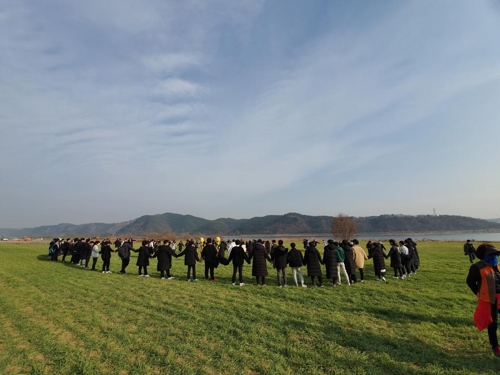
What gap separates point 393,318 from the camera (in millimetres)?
8180

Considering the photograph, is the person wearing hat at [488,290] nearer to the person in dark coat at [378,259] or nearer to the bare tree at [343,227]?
the person in dark coat at [378,259]

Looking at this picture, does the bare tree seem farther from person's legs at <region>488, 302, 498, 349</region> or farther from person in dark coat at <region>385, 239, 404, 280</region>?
person's legs at <region>488, 302, 498, 349</region>

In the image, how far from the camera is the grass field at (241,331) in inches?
212

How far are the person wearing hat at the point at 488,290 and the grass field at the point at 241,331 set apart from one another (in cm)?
60

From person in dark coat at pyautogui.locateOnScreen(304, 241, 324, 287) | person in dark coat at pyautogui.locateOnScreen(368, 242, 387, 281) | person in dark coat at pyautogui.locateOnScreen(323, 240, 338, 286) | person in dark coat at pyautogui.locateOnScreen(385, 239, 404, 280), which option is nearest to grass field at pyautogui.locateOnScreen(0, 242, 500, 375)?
person in dark coat at pyautogui.locateOnScreen(323, 240, 338, 286)

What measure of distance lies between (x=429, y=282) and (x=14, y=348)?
610 inches

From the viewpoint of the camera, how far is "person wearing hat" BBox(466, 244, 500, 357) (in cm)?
577

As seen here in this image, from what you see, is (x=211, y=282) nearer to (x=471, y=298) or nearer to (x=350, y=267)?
(x=350, y=267)

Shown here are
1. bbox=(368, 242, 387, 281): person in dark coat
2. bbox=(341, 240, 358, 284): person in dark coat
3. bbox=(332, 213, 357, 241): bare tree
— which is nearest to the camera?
bbox=(341, 240, 358, 284): person in dark coat

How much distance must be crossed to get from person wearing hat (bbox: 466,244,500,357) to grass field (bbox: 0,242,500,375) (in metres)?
0.60

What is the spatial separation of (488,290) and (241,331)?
5500 millimetres

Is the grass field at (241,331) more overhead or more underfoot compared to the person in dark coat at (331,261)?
more underfoot

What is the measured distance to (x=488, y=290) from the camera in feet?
19.0

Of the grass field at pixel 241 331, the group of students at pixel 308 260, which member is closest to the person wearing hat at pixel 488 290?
the grass field at pixel 241 331
